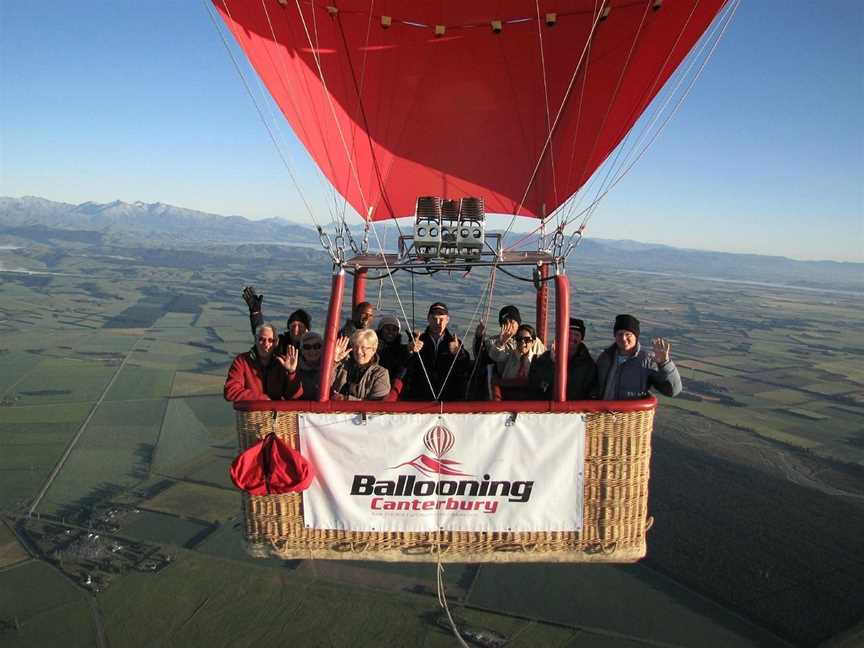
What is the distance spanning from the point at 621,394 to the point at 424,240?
1459 millimetres

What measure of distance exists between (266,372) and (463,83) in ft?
10.6

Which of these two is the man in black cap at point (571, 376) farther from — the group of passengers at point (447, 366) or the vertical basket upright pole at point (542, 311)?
the vertical basket upright pole at point (542, 311)

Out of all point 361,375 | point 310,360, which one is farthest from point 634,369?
point 310,360

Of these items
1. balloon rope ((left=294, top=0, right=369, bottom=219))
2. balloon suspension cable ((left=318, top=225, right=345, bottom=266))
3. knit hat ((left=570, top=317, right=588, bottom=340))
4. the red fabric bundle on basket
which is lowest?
the red fabric bundle on basket

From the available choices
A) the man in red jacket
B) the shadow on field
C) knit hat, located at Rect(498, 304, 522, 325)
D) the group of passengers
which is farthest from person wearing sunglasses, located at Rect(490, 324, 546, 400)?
the shadow on field

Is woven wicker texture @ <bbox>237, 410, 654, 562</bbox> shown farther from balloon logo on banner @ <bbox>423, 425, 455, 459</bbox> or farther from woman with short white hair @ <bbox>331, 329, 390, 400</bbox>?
woman with short white hair @ <bbox>331, 329, 390, 400</bbox>

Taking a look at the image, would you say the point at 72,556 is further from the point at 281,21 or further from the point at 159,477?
the point at 281,21

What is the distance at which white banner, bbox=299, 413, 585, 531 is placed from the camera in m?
3.29

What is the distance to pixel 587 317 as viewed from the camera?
82500 millimetres

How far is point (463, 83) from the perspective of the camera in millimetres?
5582

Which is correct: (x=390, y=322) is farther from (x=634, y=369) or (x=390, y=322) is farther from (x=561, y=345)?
(x=634, y=369)

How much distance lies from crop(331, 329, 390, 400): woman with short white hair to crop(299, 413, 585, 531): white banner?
12.7 inches

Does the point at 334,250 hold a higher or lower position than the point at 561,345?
higher

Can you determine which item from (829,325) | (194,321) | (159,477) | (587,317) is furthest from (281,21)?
(829,325)
